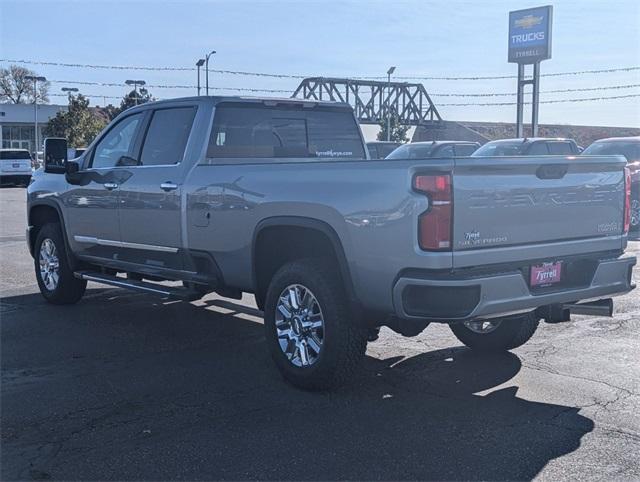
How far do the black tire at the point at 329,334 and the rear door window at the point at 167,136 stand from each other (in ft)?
6.52

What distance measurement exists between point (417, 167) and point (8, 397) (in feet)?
10.5

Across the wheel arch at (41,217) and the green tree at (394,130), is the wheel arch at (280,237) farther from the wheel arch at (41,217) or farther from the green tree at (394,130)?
the green tree at (394,130)

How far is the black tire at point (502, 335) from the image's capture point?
20.8 feet

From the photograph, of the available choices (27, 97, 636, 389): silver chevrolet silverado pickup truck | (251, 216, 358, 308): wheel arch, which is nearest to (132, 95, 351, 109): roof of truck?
(27, 97, 636, 389): silver chevrolet silverado pickup truck

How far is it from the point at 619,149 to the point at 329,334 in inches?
496

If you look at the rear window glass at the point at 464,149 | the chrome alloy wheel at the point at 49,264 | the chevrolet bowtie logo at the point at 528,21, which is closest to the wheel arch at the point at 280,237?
the chrome alloy wheel at the point at 49,264

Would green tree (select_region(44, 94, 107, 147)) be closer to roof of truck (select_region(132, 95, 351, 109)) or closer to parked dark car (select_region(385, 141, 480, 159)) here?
parked dark car (select_region(385, 141, 480, 159))

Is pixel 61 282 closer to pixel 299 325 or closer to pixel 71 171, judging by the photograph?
pixel 71 171

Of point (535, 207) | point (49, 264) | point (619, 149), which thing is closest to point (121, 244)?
point (49, 264)

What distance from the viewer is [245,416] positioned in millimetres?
4984

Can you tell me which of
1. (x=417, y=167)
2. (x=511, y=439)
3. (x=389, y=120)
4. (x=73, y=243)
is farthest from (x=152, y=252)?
(x=389, y=120)

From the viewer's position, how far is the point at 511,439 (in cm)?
457

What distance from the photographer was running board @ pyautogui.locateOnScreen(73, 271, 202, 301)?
663cm

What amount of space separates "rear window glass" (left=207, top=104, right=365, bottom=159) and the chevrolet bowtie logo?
3259 centimetres
